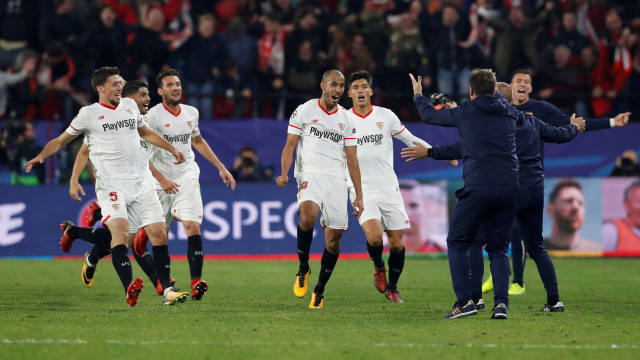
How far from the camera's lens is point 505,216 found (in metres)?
8.74

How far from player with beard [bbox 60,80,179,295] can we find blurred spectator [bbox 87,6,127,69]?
684 cm

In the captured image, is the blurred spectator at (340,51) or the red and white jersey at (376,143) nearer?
the red and white jersey at (376,143)

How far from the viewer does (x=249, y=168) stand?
17500mm

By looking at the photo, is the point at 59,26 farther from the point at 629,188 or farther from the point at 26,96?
the point at 629,188

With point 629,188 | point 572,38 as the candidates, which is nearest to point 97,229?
point 629,188

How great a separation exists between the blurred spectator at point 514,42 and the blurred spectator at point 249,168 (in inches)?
201

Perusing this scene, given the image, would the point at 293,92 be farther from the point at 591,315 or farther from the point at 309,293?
the point at 591,315

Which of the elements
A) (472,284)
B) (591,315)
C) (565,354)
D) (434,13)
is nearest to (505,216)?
(472,284)

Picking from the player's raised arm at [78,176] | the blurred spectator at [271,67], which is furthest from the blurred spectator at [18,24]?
the player's raised arm at [78,176]

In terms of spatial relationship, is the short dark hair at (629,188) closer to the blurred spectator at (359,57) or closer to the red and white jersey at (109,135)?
the blurred spectator at (359,57)

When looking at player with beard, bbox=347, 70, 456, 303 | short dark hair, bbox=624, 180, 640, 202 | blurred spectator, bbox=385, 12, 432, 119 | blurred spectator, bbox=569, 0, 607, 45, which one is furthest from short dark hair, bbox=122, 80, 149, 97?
blurred spectator, bbox=569, 0, 607, 45

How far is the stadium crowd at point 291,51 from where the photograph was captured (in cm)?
1794

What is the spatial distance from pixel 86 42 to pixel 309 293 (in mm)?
8588

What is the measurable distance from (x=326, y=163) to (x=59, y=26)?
10112mm
